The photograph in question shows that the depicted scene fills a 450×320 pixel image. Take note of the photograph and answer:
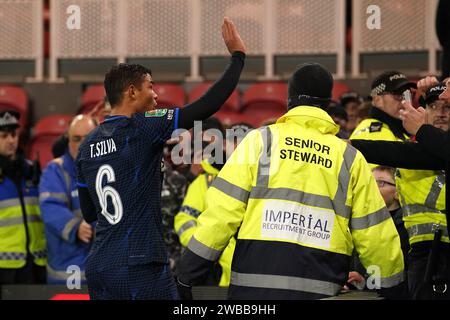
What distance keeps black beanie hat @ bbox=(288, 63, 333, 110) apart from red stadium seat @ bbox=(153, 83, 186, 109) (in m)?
5.83

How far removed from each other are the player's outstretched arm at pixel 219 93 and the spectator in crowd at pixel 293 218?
0.23m

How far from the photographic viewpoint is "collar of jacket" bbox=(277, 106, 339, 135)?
3959mm

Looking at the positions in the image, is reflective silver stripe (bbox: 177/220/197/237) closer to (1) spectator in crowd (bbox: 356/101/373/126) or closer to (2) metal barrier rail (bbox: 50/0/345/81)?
(1) spectator in crowd (bbox: 356/101/373/126)

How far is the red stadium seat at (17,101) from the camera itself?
10.2 meters

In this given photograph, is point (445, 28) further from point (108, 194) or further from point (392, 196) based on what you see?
point (108, 194)

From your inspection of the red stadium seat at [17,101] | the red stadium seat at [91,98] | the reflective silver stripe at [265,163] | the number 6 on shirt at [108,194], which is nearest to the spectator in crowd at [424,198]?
the reflective silver stripe at [265,163]

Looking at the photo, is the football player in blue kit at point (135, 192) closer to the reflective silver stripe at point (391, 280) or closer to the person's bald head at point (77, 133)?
the reflective silver stripe at point (391, 280)

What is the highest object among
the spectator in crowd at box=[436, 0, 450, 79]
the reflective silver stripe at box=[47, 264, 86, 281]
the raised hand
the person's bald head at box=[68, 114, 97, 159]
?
the spectator in crowd at box=[436, 0, 450, 79]

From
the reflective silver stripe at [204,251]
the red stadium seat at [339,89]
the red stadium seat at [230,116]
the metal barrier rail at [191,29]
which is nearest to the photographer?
the reflective silver stripe at [204,251]

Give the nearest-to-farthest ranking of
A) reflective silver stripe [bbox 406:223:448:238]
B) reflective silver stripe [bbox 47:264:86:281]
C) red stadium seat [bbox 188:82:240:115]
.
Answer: reflective silver stripe [bbox 406:223:448:238] → reflective silver stripe [bbox 47:264:86:281] → red stadium seat [bbox 188:82:240:115]

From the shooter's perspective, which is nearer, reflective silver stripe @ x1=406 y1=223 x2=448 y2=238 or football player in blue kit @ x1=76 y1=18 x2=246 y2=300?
football player in blue kit @ x1=76 y1=18 x2=246 y2=300

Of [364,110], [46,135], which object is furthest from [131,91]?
[46,135]

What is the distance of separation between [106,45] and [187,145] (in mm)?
4225

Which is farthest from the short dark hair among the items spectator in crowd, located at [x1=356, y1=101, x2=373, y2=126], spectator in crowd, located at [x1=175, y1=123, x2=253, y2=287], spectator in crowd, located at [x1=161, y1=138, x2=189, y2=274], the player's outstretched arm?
spectator in crowd, located at [x1=356, y1=101, x2=373, y2=126]
